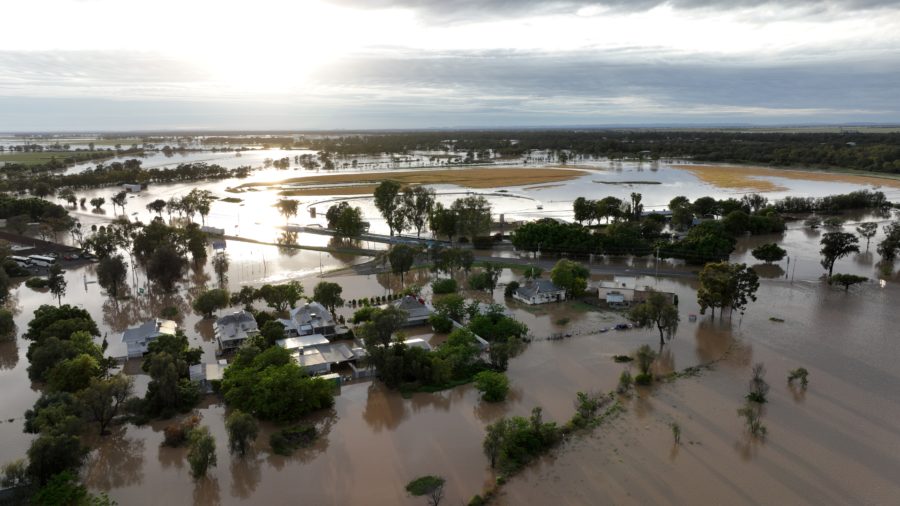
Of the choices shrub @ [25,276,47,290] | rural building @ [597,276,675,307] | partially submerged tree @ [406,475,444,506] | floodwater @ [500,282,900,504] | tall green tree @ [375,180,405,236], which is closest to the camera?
partially submerged tree @ [406,475,444,506]

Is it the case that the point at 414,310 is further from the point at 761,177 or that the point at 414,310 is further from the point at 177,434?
the point at 761,177

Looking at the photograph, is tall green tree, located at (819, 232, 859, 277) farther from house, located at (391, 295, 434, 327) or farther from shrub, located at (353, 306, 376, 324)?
shrub, located at (353, 306, 376, 324)

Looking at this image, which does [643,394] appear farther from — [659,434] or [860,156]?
[860,156]

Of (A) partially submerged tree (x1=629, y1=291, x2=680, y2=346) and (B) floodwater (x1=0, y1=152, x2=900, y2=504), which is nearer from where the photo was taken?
(B) floodwater (x1=0, y1=152, x2=900, y2=504)

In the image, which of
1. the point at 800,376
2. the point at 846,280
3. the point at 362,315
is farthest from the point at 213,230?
the point at 846,280

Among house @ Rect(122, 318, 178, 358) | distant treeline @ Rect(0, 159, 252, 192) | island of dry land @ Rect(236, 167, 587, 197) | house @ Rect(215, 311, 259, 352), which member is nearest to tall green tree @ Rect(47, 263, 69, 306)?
house @ Rect(122, 318, 178, 358)

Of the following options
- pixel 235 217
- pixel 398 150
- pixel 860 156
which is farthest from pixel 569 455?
pixel 398 150
